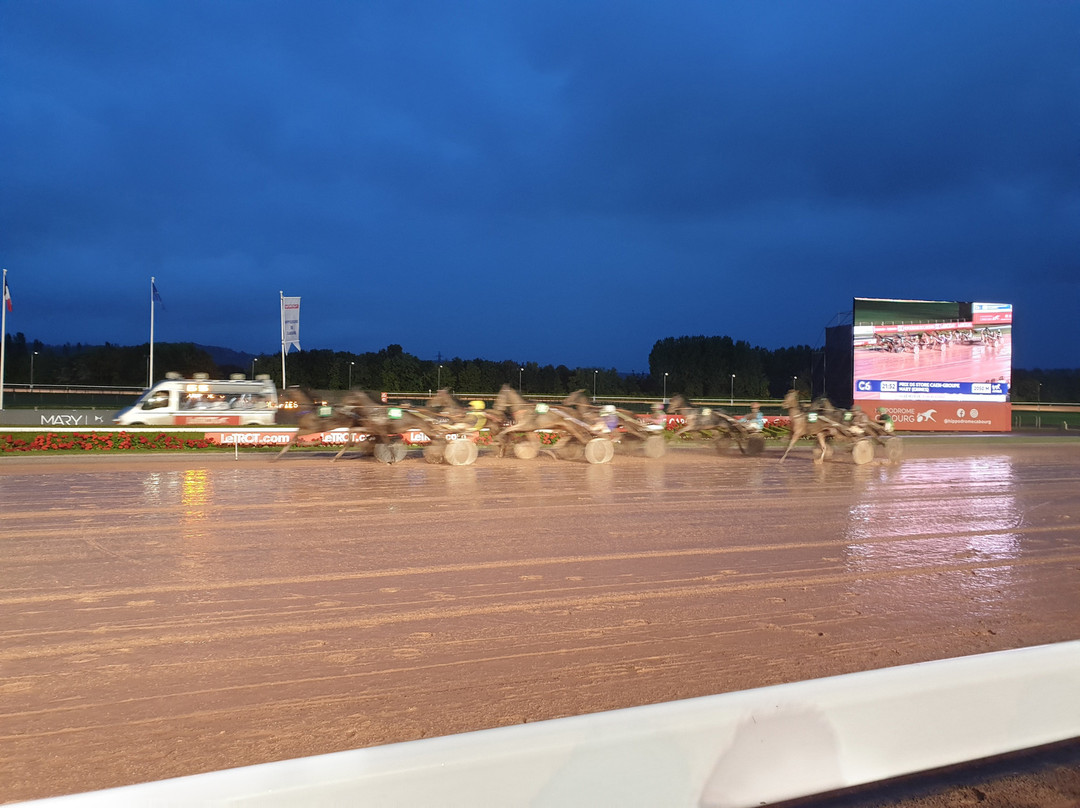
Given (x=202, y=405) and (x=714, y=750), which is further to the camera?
(x=202, y=405)

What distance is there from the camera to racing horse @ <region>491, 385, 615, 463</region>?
1644 centimetres

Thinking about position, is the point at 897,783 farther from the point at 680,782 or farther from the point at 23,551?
the point at 23,551

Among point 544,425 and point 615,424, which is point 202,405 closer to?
point 544,425

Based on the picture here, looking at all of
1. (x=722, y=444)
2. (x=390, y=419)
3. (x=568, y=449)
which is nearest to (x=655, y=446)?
(x=568, y=449)

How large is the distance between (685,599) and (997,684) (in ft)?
9.44

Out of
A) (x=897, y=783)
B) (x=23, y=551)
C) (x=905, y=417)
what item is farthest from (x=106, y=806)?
(x=905, y=417)

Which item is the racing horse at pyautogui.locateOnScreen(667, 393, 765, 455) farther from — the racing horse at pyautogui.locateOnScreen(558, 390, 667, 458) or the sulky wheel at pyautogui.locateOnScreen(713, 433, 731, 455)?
the racing horse at pyautogui.locateOnScreen(558, 390, 667, 458)

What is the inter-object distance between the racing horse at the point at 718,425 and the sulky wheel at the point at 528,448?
4248mm

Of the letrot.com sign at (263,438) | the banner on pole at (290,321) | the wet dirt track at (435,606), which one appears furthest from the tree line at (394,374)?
the wet dirt track at (435,606)

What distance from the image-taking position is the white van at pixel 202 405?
2144 centimetres

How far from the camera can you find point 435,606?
5676 mm

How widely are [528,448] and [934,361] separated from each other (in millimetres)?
21911

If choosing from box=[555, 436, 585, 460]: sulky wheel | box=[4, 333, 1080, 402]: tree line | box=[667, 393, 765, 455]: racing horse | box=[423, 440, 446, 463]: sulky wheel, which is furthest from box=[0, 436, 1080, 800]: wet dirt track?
box=[4, 333, 1080, 402]: tree line

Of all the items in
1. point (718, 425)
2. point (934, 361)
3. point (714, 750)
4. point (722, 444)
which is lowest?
point (722, 444)
